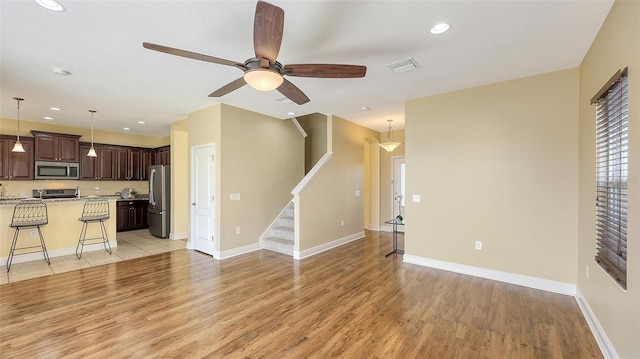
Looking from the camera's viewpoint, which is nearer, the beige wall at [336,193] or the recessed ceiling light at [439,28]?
the recessed ceiling light at [439,28]

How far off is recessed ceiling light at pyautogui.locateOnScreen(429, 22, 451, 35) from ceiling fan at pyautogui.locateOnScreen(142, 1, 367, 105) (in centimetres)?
76

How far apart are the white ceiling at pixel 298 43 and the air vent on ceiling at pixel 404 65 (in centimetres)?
7

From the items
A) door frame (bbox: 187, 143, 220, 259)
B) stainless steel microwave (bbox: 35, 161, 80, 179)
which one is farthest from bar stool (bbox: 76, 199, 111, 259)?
stainless steel microwave (bbox: 35, 161, 80, 179)

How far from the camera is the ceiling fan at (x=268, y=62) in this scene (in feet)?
6.02

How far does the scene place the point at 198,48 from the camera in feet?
9.39

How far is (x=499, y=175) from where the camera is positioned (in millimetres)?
3842

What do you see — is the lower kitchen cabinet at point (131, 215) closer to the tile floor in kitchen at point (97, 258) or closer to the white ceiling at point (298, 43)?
the tile floor in kitchen at point (97, 258)

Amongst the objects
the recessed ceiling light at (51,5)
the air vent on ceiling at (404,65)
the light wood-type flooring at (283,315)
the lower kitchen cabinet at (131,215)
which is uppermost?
the recessed ceiling light at (51,5)

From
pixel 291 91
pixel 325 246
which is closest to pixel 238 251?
pixel 325 246

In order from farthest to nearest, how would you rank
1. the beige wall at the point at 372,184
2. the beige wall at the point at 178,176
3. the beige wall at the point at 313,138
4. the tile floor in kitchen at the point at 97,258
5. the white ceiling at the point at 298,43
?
1. the beige wall at the point at 372,184
2. the beige wall at the point at 313,138
3. the beige wall at the point at 178,176
4. the tile floor in kitchen at the point at 97,258
5. the white ceiling at the point at 298,43

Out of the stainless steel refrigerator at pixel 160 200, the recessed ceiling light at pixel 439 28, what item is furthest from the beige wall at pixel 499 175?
the stainless steel refrigerator at pixel 160 200

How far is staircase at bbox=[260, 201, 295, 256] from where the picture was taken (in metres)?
5.30

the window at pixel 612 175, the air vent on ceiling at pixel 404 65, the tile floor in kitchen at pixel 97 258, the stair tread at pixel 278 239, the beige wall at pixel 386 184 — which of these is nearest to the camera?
the window at pixel 612 175

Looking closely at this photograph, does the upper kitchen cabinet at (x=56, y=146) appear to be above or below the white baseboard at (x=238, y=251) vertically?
above
